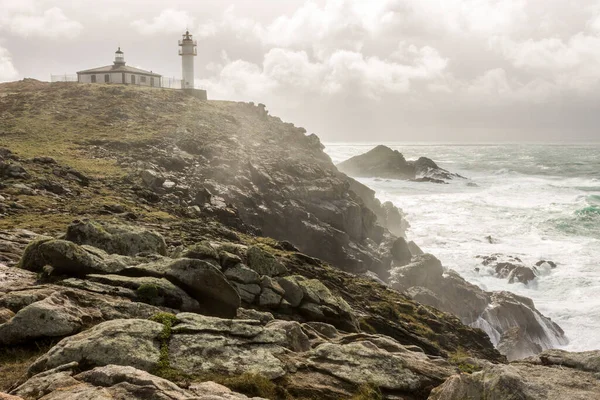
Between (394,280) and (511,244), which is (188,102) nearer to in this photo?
(394,280)

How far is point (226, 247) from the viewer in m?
19.9

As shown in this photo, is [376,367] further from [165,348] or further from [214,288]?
[214,288]

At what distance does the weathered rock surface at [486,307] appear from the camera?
34.0m

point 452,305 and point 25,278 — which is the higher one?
point 25,278

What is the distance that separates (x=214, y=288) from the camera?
50.2ft

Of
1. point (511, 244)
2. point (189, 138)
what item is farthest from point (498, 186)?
point (189, 138)

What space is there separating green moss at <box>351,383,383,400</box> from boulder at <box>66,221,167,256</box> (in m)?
10.5

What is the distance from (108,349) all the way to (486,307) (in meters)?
32.5

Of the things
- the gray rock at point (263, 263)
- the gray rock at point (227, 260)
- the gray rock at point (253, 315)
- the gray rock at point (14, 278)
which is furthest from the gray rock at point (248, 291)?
the gray rock at point (14, 278)

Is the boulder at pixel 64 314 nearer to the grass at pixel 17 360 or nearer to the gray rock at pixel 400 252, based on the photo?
the grass at pixel 17 360

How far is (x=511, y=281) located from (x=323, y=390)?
4039cm

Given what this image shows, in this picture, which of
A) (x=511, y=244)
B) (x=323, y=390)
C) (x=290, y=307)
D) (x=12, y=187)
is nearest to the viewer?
(x=323, y=390)

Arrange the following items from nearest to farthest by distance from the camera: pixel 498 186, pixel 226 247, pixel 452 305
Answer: pixel 226 247, pixel 452 305, pixel 498 186

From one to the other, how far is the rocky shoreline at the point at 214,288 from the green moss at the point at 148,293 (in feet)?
0.19
